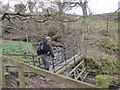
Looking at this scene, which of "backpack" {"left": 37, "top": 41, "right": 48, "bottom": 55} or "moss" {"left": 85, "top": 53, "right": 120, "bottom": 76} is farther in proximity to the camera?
"moss" {"left": 85, "top": 53, "right": 120, "bottom": 76}

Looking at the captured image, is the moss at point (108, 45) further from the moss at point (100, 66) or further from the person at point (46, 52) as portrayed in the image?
the person at point (46, 52)

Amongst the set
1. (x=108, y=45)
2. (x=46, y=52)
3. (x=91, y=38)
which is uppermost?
(x=46, y=52)

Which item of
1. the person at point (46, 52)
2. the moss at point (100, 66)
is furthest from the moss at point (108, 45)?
the person at point (46, 52)

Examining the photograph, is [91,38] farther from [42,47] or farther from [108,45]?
[42,47]

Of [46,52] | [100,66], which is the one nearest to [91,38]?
[100,66]

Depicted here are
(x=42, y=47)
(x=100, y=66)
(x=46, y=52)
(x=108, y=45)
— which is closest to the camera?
(x=42, y=47)

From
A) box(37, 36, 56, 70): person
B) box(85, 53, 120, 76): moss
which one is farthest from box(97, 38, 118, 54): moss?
box(37, 36, 56, 70): person

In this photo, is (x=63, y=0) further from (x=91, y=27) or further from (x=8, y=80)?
(x=8, y=80)

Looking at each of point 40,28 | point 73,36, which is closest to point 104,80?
point 40,28

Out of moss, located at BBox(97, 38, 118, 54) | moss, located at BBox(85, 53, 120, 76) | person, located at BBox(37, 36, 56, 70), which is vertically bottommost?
moss, located at BBox(85, 53, 120, 76)

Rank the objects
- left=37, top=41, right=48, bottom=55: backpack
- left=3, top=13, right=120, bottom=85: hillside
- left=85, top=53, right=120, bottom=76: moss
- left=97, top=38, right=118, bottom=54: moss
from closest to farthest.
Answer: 1. left=37, top=41, right=48, bottom=55: backpack
2. left=85, top=53, right=120, bottom=76: moss
3. left=3, top=13, right=120, bottom=85: hillside
4. left=97, top=38, right=118, bottom=54: moss

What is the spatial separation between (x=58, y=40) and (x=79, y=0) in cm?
615

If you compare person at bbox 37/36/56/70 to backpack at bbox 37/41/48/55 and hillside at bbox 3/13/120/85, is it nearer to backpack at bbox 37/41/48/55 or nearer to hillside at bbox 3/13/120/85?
backpack at bbox 37/41/48/55

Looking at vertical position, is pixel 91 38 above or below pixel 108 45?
above
